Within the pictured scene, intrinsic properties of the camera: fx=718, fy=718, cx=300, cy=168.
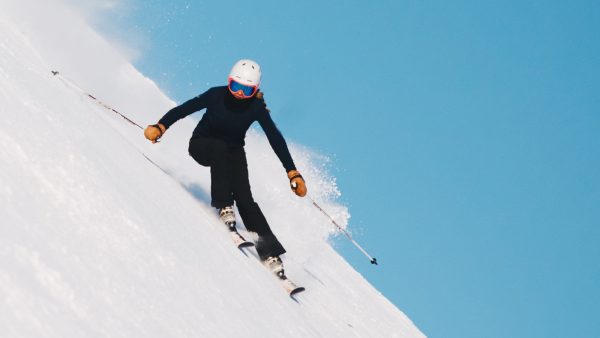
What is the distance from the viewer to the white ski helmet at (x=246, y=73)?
251 inches

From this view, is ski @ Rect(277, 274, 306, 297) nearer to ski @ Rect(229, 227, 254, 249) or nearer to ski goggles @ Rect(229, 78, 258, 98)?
ski @ Rect(229, 227, 254, 249)

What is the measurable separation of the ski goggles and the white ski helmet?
3 centimetres

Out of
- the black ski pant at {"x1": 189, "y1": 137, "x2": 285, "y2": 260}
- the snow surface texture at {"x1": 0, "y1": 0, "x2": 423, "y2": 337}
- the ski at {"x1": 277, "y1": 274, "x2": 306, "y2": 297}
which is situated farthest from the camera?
the black ski pant at {"x1": 189, "y1": 137, "x2": 285, "y2": 260}

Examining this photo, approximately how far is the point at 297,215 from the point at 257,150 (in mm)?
1764

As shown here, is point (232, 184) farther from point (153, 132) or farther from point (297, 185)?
point (153, 132)

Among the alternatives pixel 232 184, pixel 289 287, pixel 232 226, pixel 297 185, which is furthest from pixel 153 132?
pixel 289 287

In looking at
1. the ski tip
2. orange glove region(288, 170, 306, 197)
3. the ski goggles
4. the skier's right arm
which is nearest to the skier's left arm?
orange glove region(288, 170, 306, 197)

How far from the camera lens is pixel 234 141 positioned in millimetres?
6633

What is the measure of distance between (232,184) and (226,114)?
0.64m

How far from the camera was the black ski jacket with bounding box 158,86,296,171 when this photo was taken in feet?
21.5

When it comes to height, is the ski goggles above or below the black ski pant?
above

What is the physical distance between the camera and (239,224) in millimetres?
6883

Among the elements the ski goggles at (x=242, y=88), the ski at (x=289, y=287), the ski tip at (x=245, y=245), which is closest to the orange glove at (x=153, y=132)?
the ski goggles at (x=242, y=88)

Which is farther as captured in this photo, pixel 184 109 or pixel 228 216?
pixel 184 109
